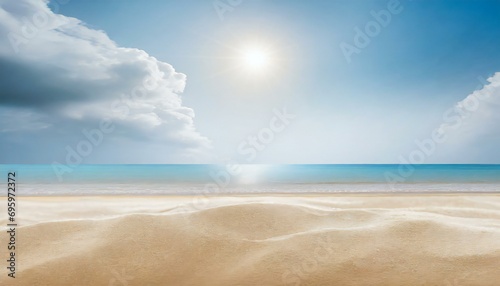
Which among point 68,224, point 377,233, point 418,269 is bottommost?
point 418,269

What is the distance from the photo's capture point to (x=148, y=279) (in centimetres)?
376

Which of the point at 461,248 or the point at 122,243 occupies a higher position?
the point at 122,243

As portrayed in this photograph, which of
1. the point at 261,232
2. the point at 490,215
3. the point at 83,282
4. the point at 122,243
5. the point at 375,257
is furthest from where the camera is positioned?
the point at 490,215

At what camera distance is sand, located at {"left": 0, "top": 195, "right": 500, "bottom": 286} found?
372 cm

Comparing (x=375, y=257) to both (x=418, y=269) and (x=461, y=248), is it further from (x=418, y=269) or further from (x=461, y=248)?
(x=461, y=248)

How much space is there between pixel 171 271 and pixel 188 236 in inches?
33.0

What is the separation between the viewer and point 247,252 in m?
4.31

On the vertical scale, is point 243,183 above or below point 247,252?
above

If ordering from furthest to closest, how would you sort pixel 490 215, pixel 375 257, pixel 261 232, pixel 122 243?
pixel 490 215
pixel 261 232
pixel 122 243
pixel 375 257

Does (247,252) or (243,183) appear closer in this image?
(247,252)

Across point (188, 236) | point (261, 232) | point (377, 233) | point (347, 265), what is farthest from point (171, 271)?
point (377, 233)

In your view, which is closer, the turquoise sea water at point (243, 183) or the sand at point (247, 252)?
the sand at point (247, 252)

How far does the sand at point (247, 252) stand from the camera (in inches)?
146

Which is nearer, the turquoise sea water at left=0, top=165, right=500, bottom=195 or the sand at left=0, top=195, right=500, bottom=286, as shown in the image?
the sand at left=0, top=195, right=500, bottom=286
